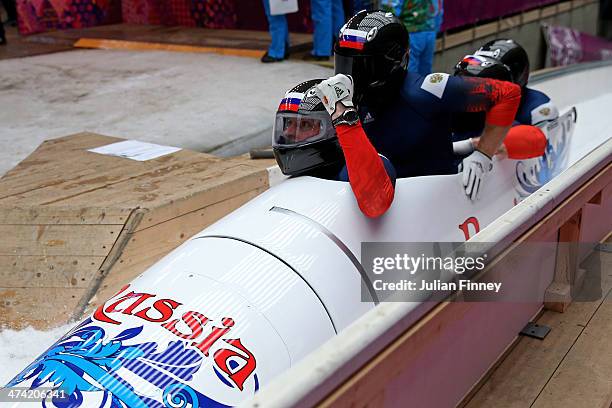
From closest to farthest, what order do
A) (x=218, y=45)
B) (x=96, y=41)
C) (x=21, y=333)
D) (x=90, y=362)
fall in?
1. (x=90, y=362)
2. (x=21, y=333)
3. (x=218, y=45)
4. (x=96, y=41)

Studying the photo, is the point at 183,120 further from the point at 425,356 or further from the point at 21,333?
the point at 425,356

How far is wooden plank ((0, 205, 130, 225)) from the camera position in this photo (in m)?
2.64

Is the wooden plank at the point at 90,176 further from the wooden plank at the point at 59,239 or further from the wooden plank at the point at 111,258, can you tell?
the wooden plank at the point at 111,258

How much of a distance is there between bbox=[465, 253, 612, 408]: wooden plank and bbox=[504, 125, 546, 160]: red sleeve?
65 centimetres

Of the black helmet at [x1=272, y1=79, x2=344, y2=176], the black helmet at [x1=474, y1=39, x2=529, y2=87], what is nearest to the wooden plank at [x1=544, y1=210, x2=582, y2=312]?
the black helmet at [x1=272, y1=79, x2=344, y2=176]

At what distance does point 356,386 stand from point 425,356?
0.36 metres

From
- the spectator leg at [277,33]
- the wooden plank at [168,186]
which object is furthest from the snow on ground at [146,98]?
the wooden plank at [168,186]

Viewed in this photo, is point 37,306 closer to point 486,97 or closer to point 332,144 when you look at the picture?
point 332,144

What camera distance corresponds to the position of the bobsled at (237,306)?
144cm

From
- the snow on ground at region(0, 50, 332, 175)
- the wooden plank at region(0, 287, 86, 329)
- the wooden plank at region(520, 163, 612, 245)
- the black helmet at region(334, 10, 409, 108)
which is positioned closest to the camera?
the wooden plank at region(520, 163, 612, 245)

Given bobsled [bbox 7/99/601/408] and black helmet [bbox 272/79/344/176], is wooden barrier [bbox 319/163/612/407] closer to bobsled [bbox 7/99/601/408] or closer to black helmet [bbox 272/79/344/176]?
bobsled [bbox 7/99/601/408]

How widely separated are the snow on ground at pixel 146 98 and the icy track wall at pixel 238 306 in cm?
216

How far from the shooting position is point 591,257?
8.67 ft

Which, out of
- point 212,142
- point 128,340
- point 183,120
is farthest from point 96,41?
point 128,340
